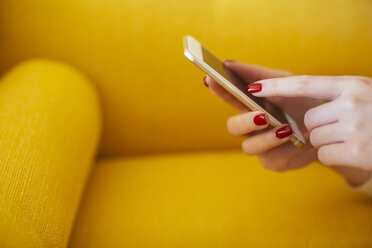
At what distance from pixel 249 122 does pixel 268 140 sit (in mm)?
50

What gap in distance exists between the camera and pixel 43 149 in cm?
50

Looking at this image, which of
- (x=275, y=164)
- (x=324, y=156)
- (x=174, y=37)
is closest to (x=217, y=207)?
(x=275, y=164)

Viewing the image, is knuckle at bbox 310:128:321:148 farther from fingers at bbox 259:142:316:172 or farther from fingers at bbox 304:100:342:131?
fingers at bbox 259:142:316:172

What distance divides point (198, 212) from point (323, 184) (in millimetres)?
257

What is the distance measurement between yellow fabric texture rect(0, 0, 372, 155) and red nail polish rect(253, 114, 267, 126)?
0.26 meters

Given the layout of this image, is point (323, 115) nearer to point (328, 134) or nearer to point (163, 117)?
point (328, 134)

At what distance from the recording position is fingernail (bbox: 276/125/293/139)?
50cm

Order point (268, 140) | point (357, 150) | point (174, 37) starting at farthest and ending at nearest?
point (174, 37)
point (268, 140)
point (357, 150)

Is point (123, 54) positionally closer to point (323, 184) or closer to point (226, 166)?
point (226, 166)

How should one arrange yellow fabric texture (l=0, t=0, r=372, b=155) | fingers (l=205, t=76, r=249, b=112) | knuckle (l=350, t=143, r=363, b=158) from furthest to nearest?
yellow fabric texture (l=0, t=0, r=372, b=155)
fingers (l=205, t=76, r=249, b=112)
knuckle (l=350, t=143, r=363, b=158)

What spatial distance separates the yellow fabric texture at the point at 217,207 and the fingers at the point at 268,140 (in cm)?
12

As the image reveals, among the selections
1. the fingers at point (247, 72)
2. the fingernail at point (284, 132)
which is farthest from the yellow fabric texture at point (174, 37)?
the fingernail at point (284, 132)

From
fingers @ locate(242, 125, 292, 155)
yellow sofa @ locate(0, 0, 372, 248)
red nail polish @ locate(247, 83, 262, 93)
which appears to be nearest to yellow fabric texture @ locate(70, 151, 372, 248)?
yellow sofa @ locate(0, 0, 372, 248)

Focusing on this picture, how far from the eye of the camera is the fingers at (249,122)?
0.48 metres
